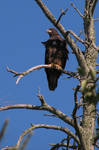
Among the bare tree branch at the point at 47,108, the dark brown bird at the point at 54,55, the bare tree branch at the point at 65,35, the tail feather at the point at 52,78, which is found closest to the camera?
the bare tree branch at the point at 47,108

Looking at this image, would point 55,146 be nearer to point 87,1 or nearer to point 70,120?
point 70,120

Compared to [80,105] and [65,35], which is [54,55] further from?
[80,105]

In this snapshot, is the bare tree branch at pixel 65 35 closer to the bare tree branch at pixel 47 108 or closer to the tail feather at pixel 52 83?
the bare tree branch at pixel 47 108

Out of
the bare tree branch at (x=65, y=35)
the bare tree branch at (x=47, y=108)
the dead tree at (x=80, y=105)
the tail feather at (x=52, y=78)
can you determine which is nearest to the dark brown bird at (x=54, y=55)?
the tail feather at (x=52, y=78)

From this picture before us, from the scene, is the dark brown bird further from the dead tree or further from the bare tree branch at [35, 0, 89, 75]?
the bare tree branch at [35, 0, 89, 75]

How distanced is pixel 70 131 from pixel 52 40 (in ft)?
11.3

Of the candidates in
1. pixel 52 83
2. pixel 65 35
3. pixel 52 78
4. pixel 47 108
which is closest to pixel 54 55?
pixel 52 78

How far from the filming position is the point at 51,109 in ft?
14.1

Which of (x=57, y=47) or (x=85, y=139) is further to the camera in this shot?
(x=57, y=47)

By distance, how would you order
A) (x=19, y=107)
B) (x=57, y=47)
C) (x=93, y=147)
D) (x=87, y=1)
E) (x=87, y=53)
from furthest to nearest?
(x=57, y=47), (x=87, y=1), (x=87, y=53), (x=93, y=147), (x=19, y=107)

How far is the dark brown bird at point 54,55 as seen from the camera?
7195 mm

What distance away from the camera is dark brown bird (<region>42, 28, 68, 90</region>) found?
23.6 feet

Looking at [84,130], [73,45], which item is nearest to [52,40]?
[73,45]

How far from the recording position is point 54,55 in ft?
23.6
